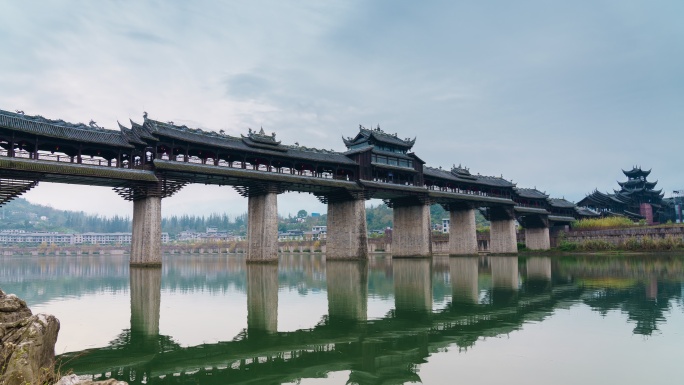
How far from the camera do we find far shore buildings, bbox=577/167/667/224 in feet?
274

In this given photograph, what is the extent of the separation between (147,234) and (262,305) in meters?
20.6

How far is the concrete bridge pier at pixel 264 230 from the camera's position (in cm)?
4162

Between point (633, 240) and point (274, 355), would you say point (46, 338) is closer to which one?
point (274, 355)

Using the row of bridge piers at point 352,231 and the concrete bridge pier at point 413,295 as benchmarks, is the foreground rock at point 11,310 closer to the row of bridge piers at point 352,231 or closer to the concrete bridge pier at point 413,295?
the concrete bridge pier at point 413,295

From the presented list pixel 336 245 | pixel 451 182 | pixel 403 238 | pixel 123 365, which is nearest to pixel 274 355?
pixel 123 365

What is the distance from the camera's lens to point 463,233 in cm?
6328

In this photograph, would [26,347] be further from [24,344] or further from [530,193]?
[530,193]

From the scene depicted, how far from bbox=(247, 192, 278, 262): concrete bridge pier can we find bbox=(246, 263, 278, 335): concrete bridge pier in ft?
34.7

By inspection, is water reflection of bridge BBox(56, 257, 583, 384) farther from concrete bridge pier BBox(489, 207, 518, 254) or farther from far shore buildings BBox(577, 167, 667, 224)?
far shore buildings BBox(577, 167, 667, 224)

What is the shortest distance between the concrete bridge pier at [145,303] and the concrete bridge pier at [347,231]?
828 inches

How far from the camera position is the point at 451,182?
208 feet

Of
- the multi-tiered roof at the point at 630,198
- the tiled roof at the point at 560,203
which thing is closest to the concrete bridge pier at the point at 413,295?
the tiled roof at the point at 560,203

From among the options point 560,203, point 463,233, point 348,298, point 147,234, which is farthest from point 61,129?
point 560,203

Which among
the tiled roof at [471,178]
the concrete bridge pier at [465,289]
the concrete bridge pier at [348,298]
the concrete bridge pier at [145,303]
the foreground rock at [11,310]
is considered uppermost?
the tiled roof at [471,178]
